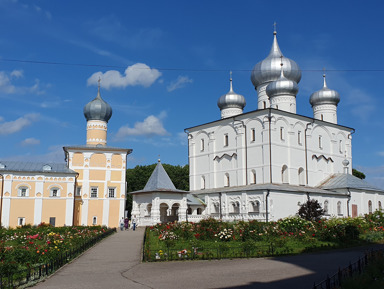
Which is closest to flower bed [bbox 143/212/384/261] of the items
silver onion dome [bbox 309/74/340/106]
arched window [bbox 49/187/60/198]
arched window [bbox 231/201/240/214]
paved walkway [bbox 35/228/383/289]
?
paved walkway [bbox 35/228/383/289]

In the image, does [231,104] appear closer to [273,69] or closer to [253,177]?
[273,69]

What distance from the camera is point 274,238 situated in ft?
53.2

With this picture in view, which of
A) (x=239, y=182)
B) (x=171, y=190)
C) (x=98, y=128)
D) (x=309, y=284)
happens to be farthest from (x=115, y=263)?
(x=98, y=128)

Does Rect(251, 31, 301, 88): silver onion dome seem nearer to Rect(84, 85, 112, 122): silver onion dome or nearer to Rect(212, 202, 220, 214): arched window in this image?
Rect(212, 202, 220, 214): arched window

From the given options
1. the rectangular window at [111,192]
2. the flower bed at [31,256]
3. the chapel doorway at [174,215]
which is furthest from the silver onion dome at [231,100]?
the flower bed at [31,256]

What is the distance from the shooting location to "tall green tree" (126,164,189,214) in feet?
149

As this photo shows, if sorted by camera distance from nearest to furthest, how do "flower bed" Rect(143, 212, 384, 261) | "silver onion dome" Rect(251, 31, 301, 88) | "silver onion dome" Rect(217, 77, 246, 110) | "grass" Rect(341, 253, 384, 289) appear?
"grass" Rect(341, 253, 384, 289) → "flower bed" Rect(143, 212, 384, 261) → "silver onion dome" Rect(251, 31, 301, 88) → "silver onion dome" Rect(217, 77, 246, 110)

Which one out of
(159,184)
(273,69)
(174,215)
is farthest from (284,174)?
(159,184)

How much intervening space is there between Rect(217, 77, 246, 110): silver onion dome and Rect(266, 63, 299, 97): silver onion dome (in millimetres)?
3845

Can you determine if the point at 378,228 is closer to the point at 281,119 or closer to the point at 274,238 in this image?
the point at 274,238

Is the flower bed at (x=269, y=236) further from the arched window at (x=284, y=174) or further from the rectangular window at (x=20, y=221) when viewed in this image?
the rectangular window at (x=20, y=221)

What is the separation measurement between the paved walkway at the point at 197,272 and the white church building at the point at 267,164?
14175mm

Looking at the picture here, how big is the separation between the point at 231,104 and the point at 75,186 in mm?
14583

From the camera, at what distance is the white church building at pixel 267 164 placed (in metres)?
28.3
